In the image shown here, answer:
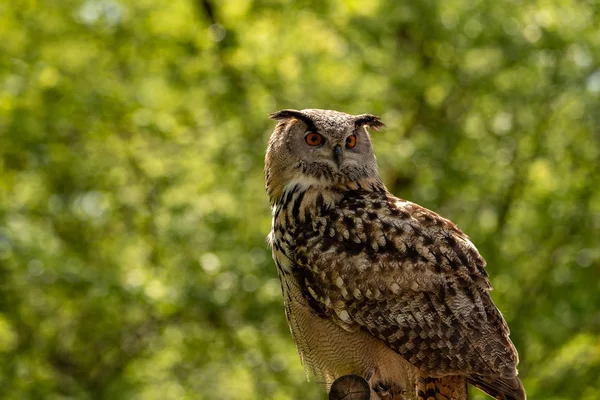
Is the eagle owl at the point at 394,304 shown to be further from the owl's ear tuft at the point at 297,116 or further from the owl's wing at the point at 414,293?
the owl's ear tuft at the point at 297,116

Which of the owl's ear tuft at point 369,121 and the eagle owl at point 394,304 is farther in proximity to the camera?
the owl's ear tuft at point 369,121

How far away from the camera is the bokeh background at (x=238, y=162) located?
898 centimetres

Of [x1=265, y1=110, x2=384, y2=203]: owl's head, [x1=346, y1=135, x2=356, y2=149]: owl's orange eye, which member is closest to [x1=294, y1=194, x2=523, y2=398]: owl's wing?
[x1=265, y1=110, x2=384, y2=203]: owl's head

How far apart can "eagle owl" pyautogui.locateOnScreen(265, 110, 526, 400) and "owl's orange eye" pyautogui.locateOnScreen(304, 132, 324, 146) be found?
1.47 ft

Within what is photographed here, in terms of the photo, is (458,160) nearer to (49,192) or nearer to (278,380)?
(278,380)

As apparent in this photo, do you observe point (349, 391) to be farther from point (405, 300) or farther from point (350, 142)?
point (350, 142)

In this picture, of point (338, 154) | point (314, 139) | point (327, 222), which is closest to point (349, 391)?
point (327, 222)

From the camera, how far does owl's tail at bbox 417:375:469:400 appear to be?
154 inches

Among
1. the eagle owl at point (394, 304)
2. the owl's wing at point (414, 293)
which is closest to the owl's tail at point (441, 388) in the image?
the eagle owl at point (394, 304)

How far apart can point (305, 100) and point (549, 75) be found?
255cm

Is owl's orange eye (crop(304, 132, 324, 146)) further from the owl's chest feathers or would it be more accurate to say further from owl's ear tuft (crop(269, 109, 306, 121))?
the owl's chest feathers

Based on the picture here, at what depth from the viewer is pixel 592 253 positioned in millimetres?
8844

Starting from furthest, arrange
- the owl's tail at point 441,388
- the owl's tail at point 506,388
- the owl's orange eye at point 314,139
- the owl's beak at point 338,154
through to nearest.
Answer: the owl's orange eye at point 314,139 → the owl's beak at point 338,154 → the owl's tail at point 441,388 → the owl's tail at point 506,388

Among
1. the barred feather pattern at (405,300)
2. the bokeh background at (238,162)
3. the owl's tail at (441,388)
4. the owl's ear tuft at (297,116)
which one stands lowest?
the owl's tail at (441,388)
